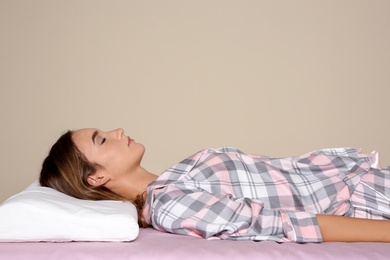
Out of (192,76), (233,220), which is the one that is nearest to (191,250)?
(233,220)

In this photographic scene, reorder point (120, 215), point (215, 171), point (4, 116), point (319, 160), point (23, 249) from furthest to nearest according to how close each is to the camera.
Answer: point (4, 116) < point (319, 160) < point (215, 171) < point (120, 215) < point (23, 249)

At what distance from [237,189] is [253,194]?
5 cm

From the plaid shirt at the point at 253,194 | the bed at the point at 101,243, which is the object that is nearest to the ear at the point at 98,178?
the plaid shirt at the point at 253,194

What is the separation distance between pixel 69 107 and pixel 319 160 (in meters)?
1.69

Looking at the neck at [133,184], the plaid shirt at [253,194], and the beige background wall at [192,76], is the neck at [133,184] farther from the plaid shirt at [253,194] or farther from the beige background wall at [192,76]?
the beige background wall at [192,76]

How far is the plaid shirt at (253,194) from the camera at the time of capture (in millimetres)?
1688

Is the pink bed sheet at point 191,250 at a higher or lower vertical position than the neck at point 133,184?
lower

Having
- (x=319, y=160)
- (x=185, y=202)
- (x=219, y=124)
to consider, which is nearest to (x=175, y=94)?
(x=219, y=124)

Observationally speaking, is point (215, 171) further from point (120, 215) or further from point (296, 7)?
point (296, 7)

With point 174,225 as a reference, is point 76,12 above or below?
above

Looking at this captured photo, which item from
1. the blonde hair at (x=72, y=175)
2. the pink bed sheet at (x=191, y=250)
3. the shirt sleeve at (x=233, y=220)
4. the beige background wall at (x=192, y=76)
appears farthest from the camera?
the beige background wall at (x=192, y=76)

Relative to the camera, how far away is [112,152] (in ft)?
6.66

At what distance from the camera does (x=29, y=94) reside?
3271 millimetres

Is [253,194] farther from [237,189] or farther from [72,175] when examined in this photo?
[72,175]
